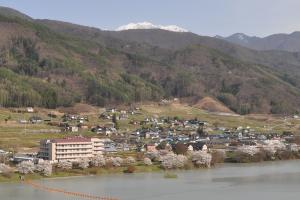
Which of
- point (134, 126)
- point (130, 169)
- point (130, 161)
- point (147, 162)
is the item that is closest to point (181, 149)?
point (147, 162)

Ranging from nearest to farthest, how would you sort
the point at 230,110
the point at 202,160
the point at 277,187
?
the point at 277,187
the point at 202,160
the point at 230,110

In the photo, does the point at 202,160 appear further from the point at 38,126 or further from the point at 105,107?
the point at 105,107

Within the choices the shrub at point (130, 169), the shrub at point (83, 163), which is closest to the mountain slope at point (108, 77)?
the shrub at point (83, 163)

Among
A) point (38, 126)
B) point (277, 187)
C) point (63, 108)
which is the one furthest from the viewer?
point (63, 108)

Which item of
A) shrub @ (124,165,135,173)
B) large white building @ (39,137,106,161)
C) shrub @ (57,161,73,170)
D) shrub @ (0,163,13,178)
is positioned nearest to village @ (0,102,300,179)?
large white building @ (39,137,106,161)

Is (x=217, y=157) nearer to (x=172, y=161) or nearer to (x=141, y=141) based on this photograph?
(x=172, y=161)

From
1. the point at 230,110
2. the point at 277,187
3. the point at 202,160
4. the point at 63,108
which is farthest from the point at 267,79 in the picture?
the point at 277,187

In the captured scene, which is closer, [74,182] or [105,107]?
[74,182]
